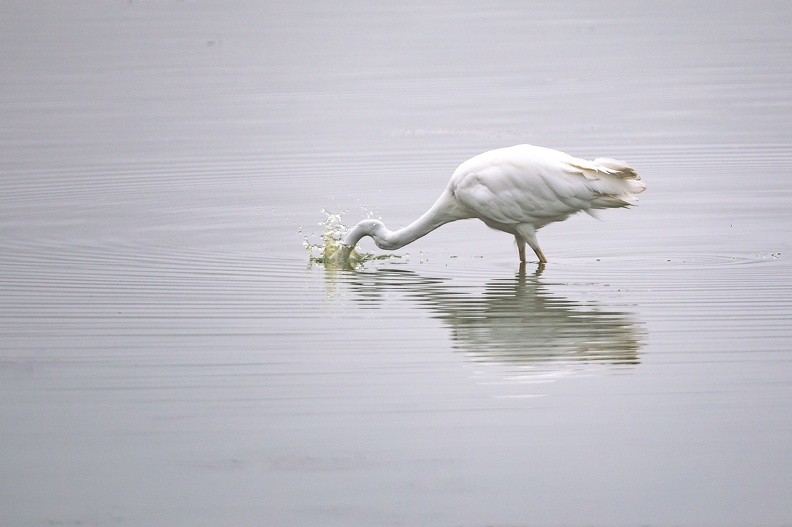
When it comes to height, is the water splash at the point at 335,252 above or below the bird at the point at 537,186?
below

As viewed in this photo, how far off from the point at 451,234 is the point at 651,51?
18526 mm

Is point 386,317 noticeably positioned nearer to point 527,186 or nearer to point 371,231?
point 527,186

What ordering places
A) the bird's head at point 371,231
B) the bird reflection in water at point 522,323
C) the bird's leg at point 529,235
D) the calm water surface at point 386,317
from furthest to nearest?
1. the bird's head at point 371,231
2. the bird's leg at point 529,235
3. the bird reflection in water at point 522,323
4. the calm water surface at point 386,317

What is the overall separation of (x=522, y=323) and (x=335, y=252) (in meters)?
3.69

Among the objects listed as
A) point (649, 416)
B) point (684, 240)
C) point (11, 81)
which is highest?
point (11, 81)

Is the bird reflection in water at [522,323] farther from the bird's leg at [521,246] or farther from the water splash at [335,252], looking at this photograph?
the water splash at [335,252]

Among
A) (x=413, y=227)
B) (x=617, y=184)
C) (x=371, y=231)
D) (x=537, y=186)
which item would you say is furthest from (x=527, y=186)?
(x=371, y=231)

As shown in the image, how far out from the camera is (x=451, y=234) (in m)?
16.1

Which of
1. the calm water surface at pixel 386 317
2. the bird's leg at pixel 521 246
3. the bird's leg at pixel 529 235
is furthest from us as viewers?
the bird's leg at pixel 521 246

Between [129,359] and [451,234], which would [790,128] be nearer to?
[451,234]

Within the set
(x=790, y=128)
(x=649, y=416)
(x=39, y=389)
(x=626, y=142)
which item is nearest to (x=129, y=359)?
(x=39, y=389)

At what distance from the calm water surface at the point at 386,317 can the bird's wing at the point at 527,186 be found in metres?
0.61

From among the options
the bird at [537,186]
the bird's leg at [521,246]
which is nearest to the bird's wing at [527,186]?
the bird at [537,186]

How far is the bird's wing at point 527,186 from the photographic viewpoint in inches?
541
